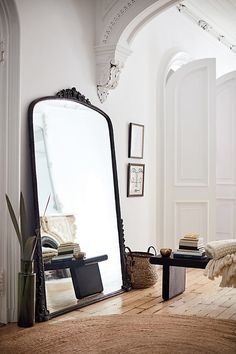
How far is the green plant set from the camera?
3.88 meters

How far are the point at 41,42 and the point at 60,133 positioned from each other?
787 mm

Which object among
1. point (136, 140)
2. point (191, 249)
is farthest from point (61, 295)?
point (136, 140)

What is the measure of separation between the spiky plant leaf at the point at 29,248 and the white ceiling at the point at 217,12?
155 inches

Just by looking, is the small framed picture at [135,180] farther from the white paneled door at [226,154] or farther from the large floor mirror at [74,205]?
the white paneled door at [226,154]

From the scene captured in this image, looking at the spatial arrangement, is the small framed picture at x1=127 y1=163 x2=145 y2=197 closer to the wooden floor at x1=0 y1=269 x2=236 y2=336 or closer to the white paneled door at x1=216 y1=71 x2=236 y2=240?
the wooden floor at x1=0 y1=269 x2=236 y2=336

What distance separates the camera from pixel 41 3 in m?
4.38

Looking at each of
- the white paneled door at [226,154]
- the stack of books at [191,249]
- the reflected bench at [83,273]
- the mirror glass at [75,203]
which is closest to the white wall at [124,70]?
the mirror glass at [75,203]

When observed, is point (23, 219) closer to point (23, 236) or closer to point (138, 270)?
point (23, 236)

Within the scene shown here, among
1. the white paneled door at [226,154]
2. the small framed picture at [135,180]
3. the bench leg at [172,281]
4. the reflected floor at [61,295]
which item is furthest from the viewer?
the white paneled door at [226,154]

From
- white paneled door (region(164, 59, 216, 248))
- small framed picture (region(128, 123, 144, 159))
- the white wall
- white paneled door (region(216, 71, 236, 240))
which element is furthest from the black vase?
white paneled door (region(216, 71, 236, 240))

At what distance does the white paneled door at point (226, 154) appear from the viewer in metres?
7.38

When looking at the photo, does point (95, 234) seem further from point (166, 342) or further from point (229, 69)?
point (229, 69)

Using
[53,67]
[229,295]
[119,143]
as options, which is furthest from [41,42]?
[229,295]

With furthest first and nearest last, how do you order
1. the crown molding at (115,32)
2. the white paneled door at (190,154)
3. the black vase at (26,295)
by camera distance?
the white paneled door at (190,154)
the crown molding at (115,32)
the black vase at (26,295)
